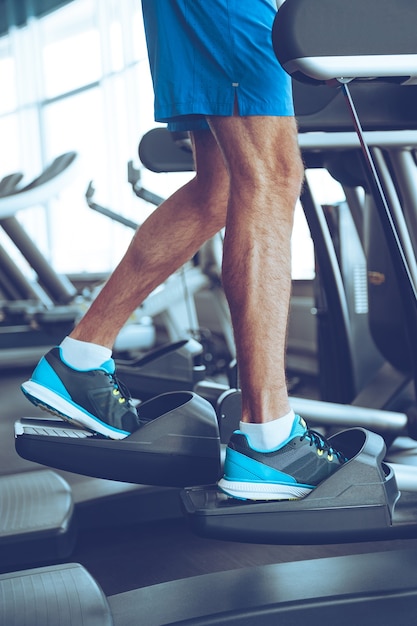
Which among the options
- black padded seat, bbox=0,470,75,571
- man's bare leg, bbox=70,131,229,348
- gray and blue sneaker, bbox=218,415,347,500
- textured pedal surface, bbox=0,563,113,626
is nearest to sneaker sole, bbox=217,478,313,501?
gray and blue sneaker, bbox=218,415,347,500

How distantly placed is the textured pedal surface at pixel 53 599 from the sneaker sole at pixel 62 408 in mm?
220

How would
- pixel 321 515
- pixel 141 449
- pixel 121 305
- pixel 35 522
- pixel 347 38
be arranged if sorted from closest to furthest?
pixel 347 38 < pixel 321 515 < pixel 141 449 < pixel 121 305 < pixel 35 522

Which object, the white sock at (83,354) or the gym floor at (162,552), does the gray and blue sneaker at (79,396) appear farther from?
the gym floor at (162,552)

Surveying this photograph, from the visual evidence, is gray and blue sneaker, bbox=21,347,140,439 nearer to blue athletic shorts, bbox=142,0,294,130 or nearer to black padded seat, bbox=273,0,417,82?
blue athletic shorts, bbox=142,0,294,130

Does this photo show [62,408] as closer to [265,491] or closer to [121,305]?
[121,305]

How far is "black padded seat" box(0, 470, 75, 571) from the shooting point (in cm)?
131

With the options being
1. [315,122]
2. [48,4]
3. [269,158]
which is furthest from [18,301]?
[269,158]

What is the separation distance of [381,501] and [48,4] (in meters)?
6.51


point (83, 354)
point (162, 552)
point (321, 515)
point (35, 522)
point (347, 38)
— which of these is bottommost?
point (162, 552)

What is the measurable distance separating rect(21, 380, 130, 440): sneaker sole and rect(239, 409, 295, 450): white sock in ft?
0.78

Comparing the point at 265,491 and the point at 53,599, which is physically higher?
the point at 265,491

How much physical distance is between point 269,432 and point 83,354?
14.2 inches

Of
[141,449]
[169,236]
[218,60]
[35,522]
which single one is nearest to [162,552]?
[35,522]

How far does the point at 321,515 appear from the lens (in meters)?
0.98
